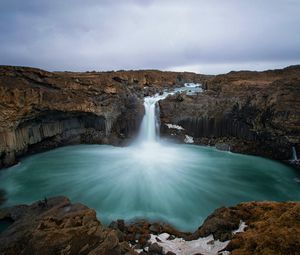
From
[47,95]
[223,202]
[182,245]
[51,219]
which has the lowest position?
[223,202]

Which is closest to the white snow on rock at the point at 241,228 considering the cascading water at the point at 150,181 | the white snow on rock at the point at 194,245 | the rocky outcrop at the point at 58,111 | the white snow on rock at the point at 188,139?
the white snow on rock at the point at 194,245

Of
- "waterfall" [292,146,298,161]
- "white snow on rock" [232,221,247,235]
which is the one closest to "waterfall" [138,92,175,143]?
"waterfall" [292,146,298,161]

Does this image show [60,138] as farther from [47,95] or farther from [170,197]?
[170,197]

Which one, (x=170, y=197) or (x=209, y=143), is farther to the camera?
(x=209, y=143)

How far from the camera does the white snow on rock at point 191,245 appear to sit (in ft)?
23.1

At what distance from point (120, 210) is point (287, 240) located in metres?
8.48

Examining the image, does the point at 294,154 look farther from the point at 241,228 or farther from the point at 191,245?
the point at 191,245

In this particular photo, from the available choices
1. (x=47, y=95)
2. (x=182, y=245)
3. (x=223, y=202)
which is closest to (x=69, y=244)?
(x=182, y=245)

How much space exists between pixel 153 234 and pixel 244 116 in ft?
55.5

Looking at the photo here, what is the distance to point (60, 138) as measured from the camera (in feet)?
78.8

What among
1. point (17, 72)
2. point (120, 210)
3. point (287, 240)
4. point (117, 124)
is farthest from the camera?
point (117, 124)

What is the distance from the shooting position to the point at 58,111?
22.0m

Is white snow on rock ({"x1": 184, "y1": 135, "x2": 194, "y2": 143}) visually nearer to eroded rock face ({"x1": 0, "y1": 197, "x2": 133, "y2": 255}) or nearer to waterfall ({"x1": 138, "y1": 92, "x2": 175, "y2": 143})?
waterfall ({"x1": 138, "y1": 92, "x2": 175, "y2": 143})

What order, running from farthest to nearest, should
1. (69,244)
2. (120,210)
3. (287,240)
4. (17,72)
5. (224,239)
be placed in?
(17,72) < (120,210) < (224,239) < (69,244) < (287,240)
